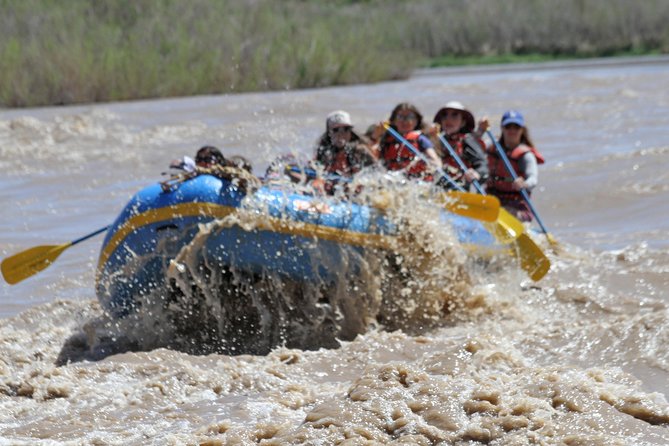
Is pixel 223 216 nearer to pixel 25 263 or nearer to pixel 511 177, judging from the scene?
pixel 25 263

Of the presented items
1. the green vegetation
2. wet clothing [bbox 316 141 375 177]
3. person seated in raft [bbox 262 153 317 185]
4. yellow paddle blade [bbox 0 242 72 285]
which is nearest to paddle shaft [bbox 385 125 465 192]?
wet clothing [bbox 316 141 375 177]

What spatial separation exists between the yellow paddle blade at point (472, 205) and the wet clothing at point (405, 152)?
1018mm

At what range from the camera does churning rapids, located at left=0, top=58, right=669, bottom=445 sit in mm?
4602

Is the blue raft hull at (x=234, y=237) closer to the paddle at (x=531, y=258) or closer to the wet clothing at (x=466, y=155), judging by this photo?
the paddle at (x=531, y=258)

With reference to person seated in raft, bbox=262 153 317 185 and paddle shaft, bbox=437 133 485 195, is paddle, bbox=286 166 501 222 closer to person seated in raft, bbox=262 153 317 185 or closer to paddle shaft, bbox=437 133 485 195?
person seated in raft, bbox=262 153 317 185

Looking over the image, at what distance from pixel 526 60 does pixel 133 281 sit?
21.7m

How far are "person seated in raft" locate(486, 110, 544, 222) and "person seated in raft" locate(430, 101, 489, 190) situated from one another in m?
0.10

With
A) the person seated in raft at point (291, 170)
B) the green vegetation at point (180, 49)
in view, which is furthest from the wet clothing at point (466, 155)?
the green vegetation at point (180, 49)

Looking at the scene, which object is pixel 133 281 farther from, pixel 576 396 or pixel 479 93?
pixel 479 93

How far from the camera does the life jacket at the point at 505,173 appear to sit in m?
8.20

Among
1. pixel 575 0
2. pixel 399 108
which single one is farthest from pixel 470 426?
pixel 575 0

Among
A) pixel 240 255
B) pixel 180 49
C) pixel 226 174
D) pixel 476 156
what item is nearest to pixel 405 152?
pixel 476 156

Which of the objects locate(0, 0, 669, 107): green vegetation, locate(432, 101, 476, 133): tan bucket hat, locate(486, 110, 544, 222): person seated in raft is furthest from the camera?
locate(0, 0, 669, 107): green vegetation

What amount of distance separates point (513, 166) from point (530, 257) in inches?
53.4
